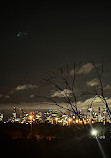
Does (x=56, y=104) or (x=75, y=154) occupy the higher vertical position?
(x=56, y=104)

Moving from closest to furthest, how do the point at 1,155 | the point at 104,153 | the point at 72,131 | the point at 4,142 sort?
the point at 1,155 → the point at 104,153 → the point at 4,142 → the point at 72,131

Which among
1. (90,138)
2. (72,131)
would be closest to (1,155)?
(90,138)

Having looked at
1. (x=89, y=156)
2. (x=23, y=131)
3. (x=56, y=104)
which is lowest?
(x=89, y=156)

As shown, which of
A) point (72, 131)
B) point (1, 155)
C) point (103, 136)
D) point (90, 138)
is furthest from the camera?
point (72, 131)

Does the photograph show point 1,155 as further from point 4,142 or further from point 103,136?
point 103,136

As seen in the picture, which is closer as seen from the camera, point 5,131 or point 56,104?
point 56,104

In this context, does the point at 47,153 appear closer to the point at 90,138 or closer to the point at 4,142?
→ the point at 4,142

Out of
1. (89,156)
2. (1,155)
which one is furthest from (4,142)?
(89,156)
